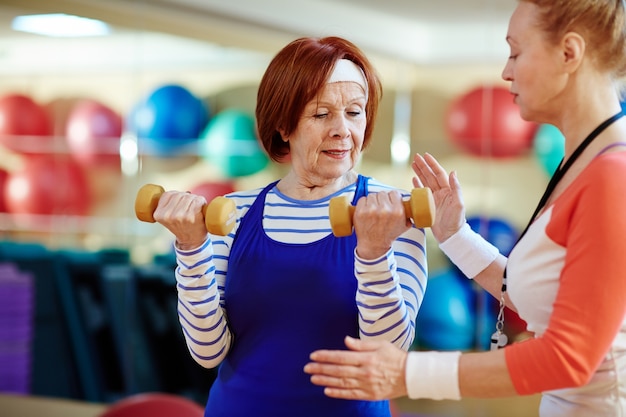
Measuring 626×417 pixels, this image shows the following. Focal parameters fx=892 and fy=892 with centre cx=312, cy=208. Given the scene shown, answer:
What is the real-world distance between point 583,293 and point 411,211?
0.34 meters

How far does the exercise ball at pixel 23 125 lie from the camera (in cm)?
525

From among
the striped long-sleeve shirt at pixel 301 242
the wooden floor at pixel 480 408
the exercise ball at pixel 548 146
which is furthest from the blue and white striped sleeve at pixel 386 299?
the exercise ball at pixel 548 146

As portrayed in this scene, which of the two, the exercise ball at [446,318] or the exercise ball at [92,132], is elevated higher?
the exercise ball at [92,132]

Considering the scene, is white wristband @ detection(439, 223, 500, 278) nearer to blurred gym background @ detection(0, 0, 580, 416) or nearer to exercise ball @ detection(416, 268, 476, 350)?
blurred gym background @ detection(0, 0, 580, 416)

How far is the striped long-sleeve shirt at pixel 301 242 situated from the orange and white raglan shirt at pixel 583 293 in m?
0.27

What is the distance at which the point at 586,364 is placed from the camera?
4.59ft

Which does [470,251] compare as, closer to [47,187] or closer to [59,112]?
[47,187]

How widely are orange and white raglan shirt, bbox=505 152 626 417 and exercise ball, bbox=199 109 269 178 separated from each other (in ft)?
14.6

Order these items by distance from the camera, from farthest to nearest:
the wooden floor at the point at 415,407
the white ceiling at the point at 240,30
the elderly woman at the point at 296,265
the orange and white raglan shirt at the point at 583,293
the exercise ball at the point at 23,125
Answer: the exercise ball at the point at 23,125 < the wooden floor at the point at 415,407 < the white ceiling at the point at 240,30 < the elderly woman at the point at 296,265 < the orange and white raglan shirt at the point at 583,293

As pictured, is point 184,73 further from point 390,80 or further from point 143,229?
point 390,80

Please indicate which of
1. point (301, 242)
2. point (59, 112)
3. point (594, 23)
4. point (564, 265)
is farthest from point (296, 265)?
point (59, 112)

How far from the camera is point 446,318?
225 inches

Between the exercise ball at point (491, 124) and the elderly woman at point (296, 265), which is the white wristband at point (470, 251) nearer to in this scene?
the elderly woman at point (296, 265)

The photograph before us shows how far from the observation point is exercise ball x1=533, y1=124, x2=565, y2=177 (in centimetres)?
580
